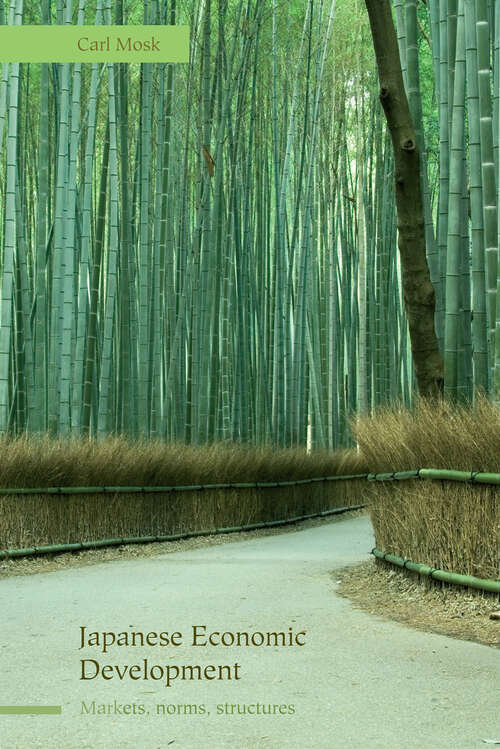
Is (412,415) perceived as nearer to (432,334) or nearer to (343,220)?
(432,334)

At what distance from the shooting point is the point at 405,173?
15.2 feet

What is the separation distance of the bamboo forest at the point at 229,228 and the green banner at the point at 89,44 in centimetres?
15

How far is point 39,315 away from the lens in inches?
277

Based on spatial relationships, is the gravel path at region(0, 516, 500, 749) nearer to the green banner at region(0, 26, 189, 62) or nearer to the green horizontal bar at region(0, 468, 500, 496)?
the green horizontal bar at region(0, 468, 500, 496)

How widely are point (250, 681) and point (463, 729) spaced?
60 centimetres

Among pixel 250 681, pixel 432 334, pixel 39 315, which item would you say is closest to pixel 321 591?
pixel 432 334

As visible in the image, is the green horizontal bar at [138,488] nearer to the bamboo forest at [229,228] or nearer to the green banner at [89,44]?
the bamboo forest at [229,228]

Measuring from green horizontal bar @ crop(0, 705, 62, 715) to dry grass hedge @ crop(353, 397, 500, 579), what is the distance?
176 centimetres

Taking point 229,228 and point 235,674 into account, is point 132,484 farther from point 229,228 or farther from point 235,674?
point 235,674

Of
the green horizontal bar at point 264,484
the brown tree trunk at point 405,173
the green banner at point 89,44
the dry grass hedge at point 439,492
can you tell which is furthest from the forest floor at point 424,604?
the green banner at point 89,44

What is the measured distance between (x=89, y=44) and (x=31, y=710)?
15.8 feet

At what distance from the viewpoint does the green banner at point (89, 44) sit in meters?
6.06

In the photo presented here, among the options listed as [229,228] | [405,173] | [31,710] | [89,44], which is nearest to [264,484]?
[229,228]

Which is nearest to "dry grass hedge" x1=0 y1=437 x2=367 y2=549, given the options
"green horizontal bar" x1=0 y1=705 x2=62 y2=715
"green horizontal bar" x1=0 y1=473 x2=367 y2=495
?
"green horizontal bar" x1=0 y1=473 x2=367 y2=495
